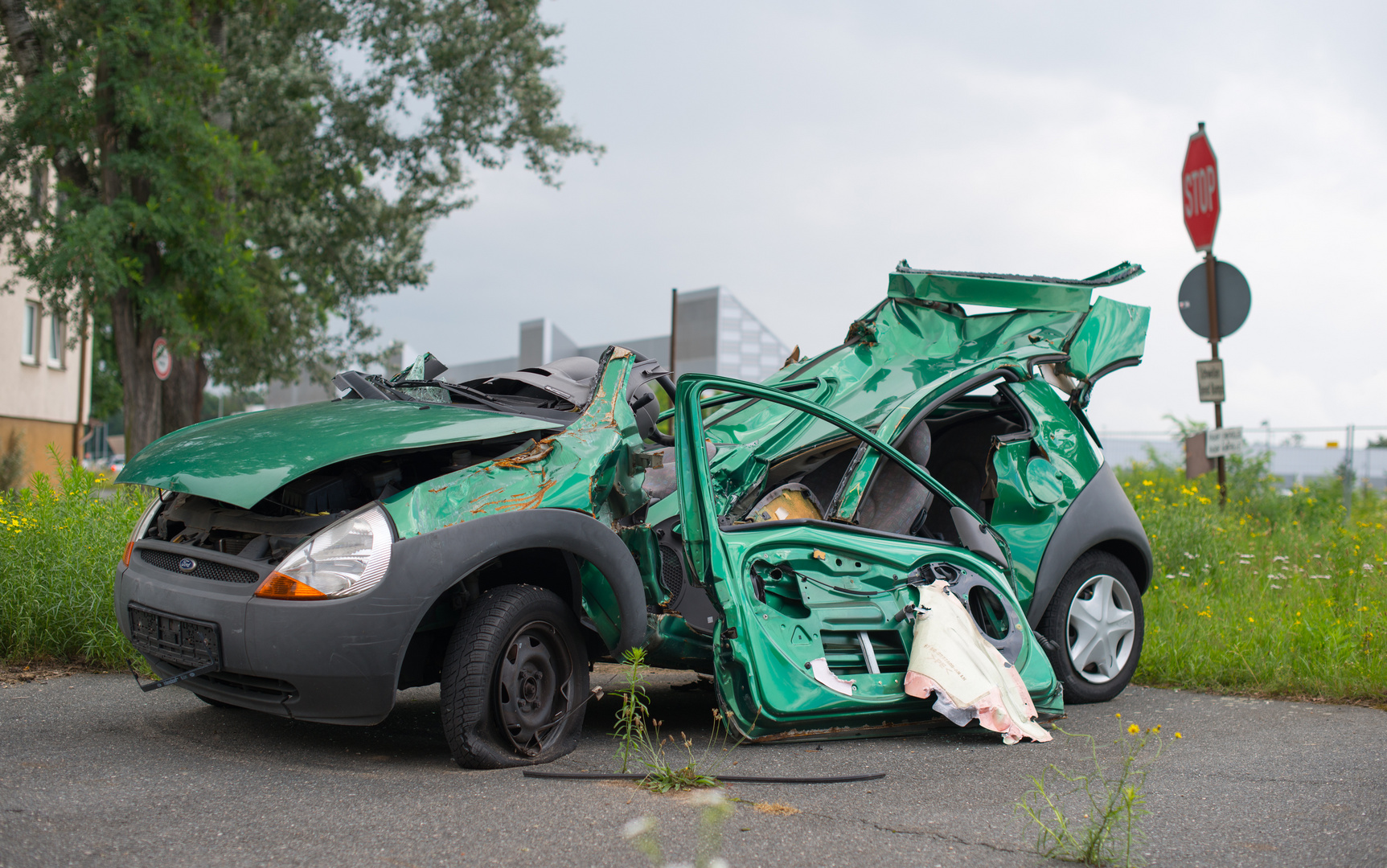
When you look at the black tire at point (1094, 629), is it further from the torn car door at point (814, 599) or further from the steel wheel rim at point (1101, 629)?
the torn car door at point (814, 599)

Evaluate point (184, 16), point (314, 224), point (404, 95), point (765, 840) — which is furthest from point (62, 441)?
point (765, 840)

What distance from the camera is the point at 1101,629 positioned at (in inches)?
216

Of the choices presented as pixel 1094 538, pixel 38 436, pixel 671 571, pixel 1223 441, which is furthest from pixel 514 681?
pixel 38 436

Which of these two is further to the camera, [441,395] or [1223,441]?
[1223,441]

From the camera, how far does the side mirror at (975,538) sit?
495 cm

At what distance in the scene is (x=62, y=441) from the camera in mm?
25609

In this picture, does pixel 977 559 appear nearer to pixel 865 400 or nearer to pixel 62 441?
pixel 865 400

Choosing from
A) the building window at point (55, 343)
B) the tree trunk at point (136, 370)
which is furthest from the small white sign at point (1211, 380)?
the building window at point (55, 343)

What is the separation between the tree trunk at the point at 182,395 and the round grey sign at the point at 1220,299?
41.2ft

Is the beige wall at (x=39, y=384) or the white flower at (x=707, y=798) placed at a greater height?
the beige wall at (x=39, y=384)

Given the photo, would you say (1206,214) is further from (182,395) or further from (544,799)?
(182,395)

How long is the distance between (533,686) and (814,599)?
122 cm

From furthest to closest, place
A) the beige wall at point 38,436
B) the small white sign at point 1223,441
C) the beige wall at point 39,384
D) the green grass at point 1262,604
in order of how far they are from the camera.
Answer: the beige wall at point 39,384
the beige wall at point 38,436
the small white sign at point 1223,441
the green grass at point 1262,604

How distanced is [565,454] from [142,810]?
1.72m
